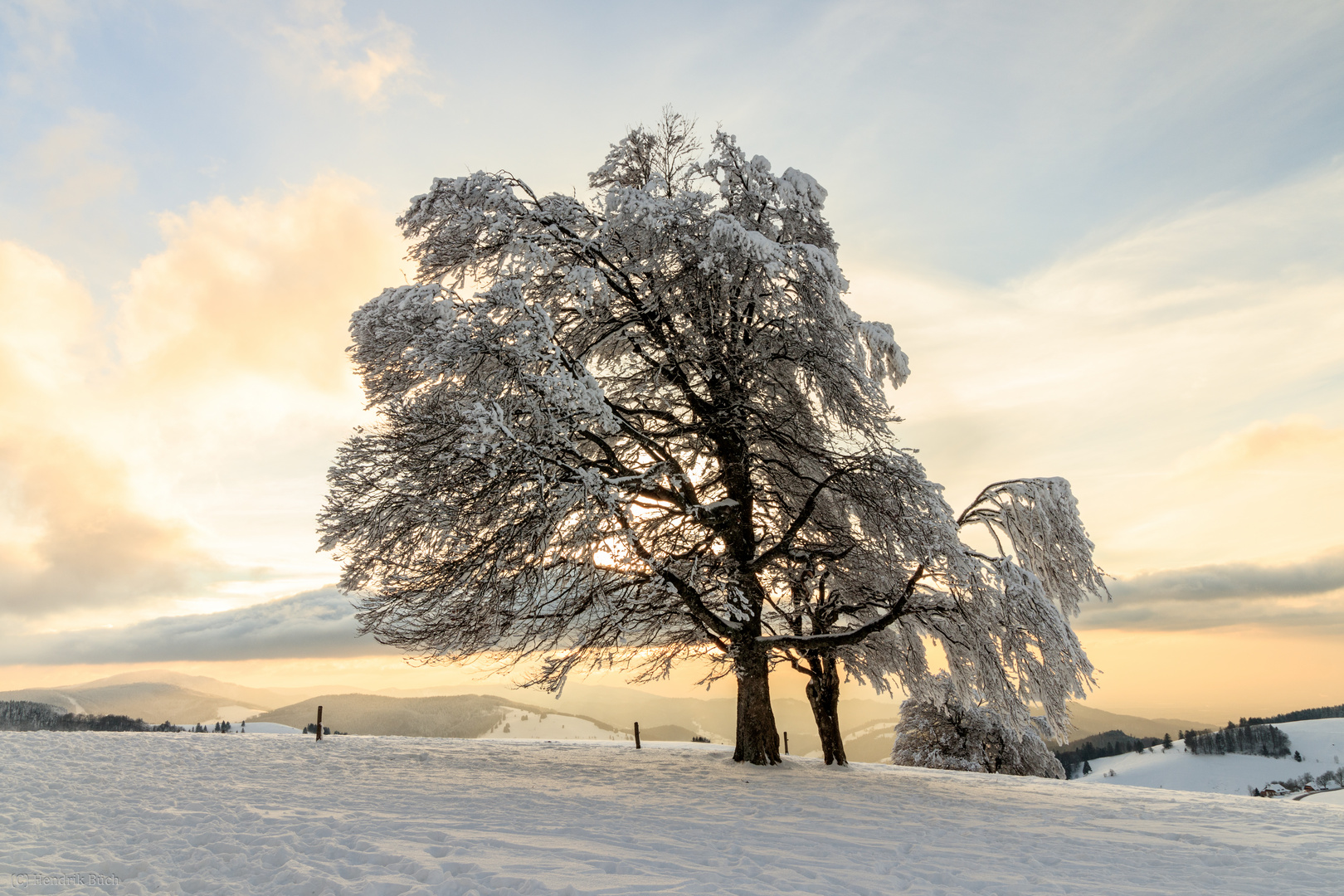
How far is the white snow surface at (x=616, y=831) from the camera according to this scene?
6016mm

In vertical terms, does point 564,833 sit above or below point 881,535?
below

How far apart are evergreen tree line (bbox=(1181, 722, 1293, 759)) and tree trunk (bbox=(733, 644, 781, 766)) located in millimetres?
172368

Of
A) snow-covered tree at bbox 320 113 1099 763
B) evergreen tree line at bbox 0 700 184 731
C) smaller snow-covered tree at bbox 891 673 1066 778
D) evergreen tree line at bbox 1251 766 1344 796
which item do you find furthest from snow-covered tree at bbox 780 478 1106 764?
evergreen tree line at bbox 1251 766 1344 796

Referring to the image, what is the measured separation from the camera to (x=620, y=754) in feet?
49.9

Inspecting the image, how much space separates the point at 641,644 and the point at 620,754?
3.22 m

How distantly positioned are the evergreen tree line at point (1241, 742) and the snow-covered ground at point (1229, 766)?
5.23ft

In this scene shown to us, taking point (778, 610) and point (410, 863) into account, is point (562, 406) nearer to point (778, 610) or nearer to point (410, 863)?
point (410, 863)

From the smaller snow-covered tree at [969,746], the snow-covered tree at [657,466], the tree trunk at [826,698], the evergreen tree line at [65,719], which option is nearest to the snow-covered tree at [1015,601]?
the snow-covered tree at [657,466]

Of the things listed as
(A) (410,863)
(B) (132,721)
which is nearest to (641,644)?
(A) (410,863)

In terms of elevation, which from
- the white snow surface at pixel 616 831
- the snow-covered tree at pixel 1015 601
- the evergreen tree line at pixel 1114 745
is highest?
the snow-covered tree at pixel 1015 601

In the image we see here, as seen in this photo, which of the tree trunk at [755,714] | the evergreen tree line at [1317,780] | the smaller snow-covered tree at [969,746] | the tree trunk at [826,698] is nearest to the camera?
the tree trunk at [755,714]

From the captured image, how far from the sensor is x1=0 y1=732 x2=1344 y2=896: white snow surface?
237 inches

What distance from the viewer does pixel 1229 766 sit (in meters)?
132

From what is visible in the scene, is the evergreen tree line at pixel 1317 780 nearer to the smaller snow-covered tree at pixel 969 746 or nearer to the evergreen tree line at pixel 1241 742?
the evergreen tree line at pixel 1241 742
